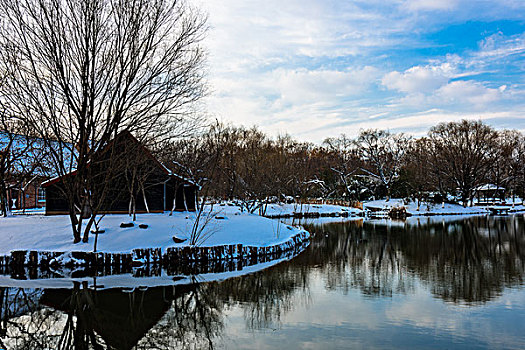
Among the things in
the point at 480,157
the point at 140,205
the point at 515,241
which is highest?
the point at 480,157

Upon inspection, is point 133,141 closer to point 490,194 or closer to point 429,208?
point 429,208

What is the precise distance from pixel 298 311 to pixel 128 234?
31.6 ft

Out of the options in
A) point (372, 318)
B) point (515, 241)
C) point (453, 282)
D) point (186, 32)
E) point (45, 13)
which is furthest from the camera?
point (515, 241)

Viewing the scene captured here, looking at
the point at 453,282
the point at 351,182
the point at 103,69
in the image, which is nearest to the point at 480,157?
the point at 351,182

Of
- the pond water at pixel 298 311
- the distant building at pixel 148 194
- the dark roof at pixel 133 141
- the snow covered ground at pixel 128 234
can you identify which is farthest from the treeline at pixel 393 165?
the pond water at pixel 298 311

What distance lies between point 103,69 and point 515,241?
21809 mm

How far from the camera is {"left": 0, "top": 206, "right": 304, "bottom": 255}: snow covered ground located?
16.2 meters

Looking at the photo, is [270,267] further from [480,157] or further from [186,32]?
[480,157]

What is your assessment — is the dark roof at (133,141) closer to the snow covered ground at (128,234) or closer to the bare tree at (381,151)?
the snow covered ground at (128,234)

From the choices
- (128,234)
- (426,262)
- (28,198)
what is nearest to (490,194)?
(426,262)

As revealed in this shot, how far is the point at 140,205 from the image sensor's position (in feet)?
91.2

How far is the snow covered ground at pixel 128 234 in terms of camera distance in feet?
53.3

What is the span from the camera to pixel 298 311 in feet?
33.1

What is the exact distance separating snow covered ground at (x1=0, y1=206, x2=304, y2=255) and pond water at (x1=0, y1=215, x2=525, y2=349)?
3.51 metres
